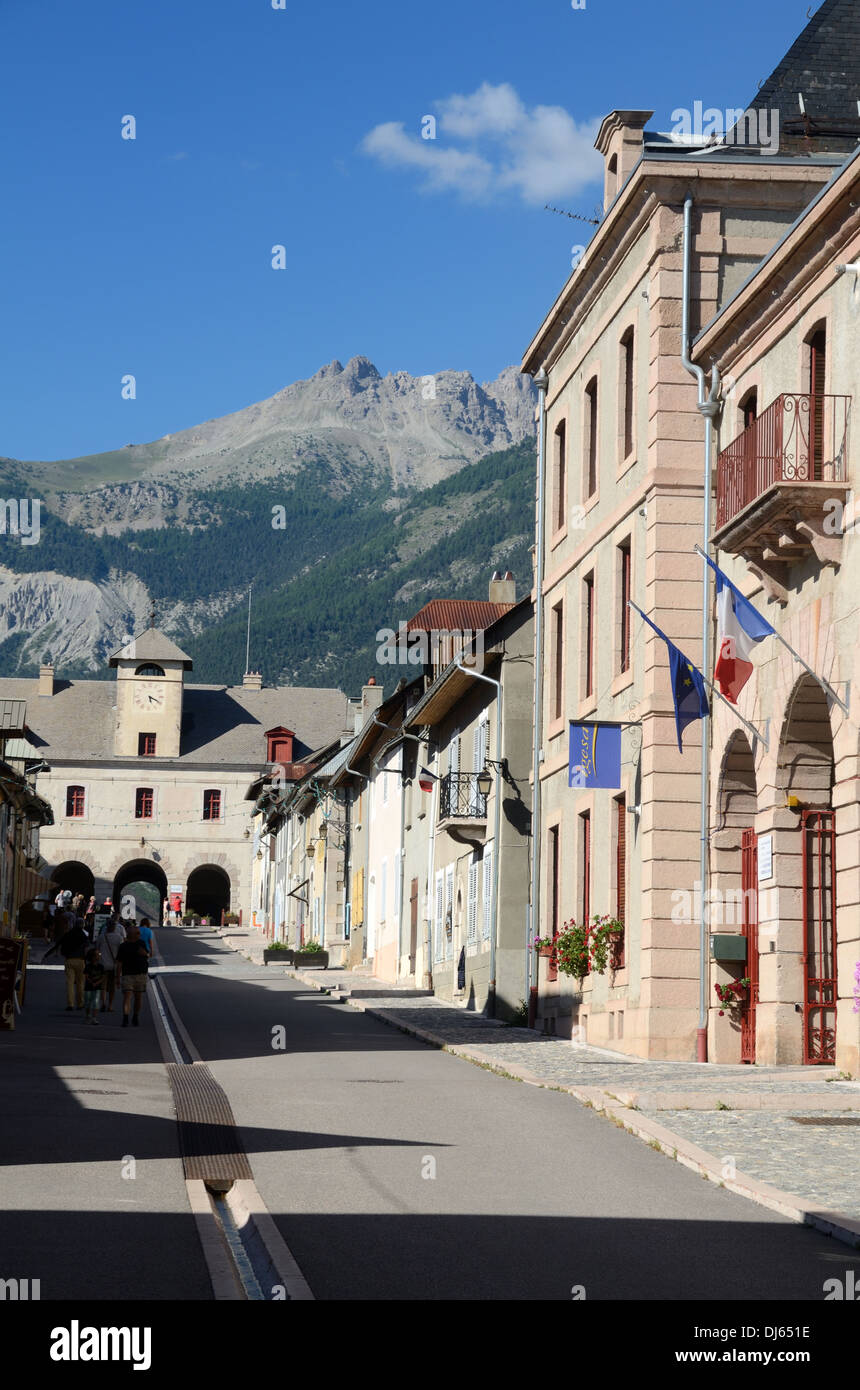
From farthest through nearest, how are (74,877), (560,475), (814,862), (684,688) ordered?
(74,877)
(560,475)
(684,688)
(814,862)

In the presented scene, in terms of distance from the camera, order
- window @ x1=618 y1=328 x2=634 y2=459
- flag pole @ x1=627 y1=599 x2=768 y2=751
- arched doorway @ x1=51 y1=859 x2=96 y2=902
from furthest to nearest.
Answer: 1. arched doorway @ x1=51 y1=859 x2=96 y2=902
2. window @ x1=618 y1=328 x2=634 y2=459
3. flag pole @ x1=627 y1=599 x2=768 y2=751

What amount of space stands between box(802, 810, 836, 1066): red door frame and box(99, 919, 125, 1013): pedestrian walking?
38.5 feet

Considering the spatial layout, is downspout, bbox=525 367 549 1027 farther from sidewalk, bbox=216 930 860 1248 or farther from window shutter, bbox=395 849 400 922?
window shutter, bbox=395 849 400 922

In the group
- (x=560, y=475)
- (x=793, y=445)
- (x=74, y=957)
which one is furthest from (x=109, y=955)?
(x=793, y=445)

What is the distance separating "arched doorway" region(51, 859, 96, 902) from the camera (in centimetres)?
9225

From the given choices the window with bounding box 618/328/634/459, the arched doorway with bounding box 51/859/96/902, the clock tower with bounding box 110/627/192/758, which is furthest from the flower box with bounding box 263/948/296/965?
the clock tower with bounding box 110/627/192/758

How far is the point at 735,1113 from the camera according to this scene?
15133 millimetres

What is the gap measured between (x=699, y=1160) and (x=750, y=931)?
9.46 meters

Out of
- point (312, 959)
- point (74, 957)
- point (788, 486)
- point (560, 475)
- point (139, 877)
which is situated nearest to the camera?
point (788, 486)

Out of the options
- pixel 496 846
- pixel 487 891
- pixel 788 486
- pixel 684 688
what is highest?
pixel 788 486

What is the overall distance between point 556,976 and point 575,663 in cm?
492

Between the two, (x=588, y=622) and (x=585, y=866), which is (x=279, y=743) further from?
(x=585, y=866)

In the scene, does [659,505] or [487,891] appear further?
[487,891]

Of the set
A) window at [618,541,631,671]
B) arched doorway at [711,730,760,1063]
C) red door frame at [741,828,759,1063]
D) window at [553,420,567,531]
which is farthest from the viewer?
window at [553,420,567,531]
